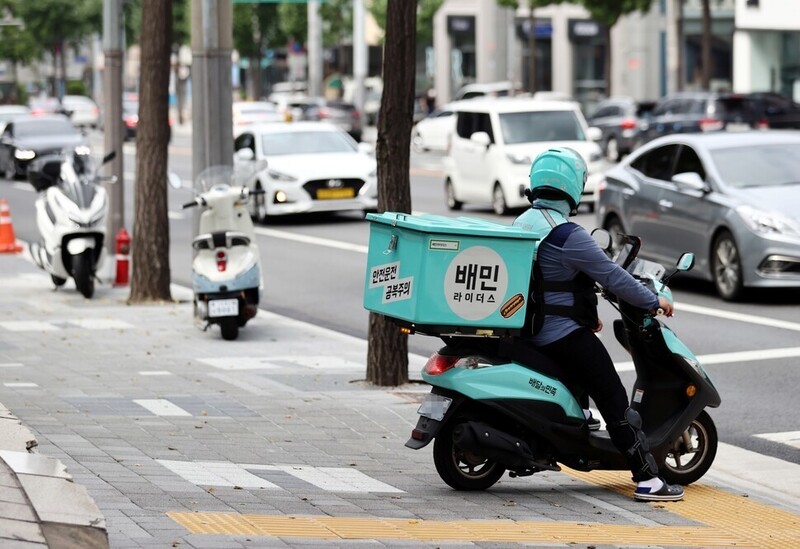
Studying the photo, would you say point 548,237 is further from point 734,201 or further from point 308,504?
point 734,201

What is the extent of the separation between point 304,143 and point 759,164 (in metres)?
11.9

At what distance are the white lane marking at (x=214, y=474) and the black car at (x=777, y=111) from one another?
105ft

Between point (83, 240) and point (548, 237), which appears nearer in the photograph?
point (548, 237)

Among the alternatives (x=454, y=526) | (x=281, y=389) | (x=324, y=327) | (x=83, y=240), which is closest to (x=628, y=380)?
(x=281, y=389)

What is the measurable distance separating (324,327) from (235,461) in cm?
681

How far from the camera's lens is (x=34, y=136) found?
39812 millimetres

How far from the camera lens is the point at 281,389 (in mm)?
11016

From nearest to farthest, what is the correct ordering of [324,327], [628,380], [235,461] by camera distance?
[235,461] < [628,380] < [324,327]

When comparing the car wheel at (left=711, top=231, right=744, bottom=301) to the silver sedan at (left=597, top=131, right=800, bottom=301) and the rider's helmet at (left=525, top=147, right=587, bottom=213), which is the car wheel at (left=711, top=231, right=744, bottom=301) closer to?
the silver sedan at (left=597, top=131, right=800, bottom=301)

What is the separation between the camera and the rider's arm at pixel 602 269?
757 centimetres

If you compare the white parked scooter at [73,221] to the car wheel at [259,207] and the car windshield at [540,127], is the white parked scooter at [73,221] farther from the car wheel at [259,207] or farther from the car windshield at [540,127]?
the car windshield at [540,127]

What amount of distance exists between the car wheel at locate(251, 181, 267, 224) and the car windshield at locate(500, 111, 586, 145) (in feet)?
12.8

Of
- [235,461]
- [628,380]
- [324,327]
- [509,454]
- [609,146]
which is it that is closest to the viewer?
[509,454]

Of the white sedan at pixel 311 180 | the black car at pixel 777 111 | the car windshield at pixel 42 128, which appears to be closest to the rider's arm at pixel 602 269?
the white sedan at pixel 311 180
